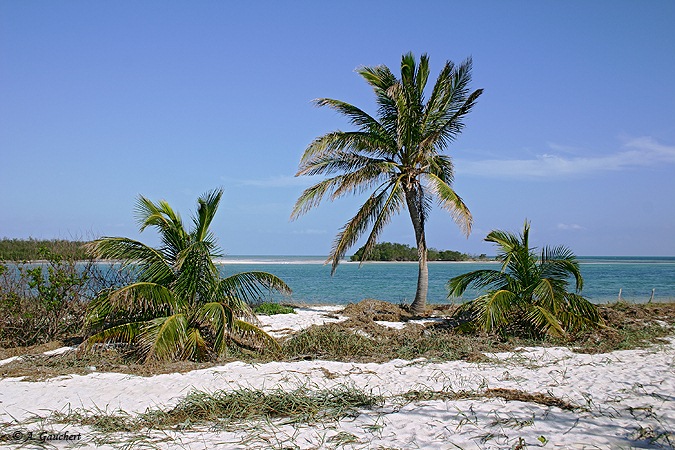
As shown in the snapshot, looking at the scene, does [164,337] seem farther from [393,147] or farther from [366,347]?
[393,147]

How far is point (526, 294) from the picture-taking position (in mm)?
11836

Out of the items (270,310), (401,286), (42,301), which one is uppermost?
(42,301)

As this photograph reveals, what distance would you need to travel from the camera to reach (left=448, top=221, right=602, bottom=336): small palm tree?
11.0m

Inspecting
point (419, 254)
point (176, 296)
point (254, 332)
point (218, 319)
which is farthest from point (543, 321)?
point (176, 296)

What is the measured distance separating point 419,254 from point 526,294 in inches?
174

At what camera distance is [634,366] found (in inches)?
327

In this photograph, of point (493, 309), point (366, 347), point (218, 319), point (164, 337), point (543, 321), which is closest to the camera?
point (164, 337)

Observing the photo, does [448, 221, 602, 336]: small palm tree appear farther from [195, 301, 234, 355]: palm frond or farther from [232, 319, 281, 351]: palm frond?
[195, 301, 234, 355]: palm frond

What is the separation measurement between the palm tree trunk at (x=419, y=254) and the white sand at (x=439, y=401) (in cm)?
603

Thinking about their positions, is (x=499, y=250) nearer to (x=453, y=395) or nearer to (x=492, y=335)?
(x=492, y=335)

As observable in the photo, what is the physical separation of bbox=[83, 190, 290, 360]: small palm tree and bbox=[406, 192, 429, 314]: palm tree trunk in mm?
6498

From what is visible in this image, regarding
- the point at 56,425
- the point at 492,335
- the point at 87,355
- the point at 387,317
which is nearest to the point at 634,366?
the point at 492,335

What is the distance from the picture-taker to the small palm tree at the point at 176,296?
922 cm

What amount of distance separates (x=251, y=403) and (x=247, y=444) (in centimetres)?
124
